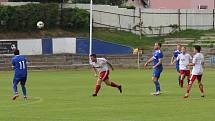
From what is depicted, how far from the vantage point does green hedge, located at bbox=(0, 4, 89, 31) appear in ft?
207

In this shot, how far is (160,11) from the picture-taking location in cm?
7131

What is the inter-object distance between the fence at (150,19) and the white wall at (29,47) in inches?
406

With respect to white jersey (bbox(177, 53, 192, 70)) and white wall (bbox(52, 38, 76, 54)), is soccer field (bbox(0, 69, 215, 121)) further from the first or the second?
white wall (bbox(52, 38, 76, 54))

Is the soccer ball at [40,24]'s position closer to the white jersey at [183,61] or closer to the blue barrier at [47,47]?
the blue barrier at [47,47]

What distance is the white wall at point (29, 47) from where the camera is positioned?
58438 mm

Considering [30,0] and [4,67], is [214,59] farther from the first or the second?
[30,0]

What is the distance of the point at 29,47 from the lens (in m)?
58.6

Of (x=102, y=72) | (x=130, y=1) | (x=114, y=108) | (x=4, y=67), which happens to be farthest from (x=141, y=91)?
(x=130, y=1)

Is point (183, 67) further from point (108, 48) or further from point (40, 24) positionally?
point (40, 24)

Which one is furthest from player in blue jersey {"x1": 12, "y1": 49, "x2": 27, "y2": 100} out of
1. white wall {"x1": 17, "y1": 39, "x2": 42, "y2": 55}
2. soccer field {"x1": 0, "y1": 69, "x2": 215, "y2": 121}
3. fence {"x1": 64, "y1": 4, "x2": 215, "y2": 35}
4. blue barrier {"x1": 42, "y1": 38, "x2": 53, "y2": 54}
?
fence {"x1": 64, "y1": 4, "x2": 215, "y2": 35}

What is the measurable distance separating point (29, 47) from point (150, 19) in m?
16.4

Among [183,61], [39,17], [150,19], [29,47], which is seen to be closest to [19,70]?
[183,61]

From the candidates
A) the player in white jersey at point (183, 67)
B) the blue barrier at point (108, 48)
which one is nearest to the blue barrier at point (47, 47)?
the blue barrier at point (108, 48)

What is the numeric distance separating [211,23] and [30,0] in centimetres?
1930
